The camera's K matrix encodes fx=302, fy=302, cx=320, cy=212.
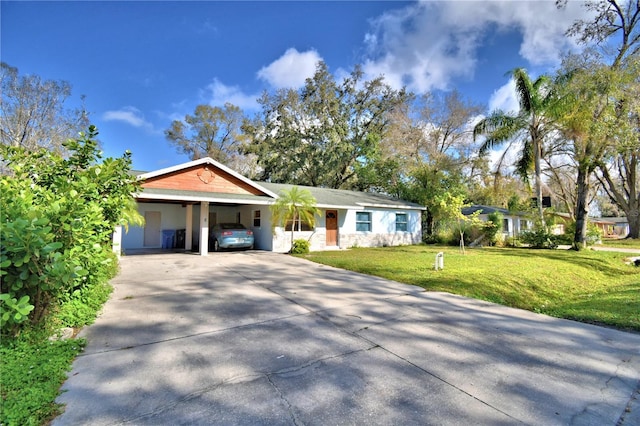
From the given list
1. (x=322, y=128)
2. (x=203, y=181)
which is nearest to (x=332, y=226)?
(x=203, y=181)

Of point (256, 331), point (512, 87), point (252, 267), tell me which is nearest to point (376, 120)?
point (512, 87)

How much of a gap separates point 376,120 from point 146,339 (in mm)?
30435

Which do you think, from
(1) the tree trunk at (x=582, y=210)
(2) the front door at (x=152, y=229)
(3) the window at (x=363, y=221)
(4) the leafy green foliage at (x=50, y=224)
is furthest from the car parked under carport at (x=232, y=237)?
(1) the tree trunk at (x=582, y=210)

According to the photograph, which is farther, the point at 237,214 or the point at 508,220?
the point at 508,220

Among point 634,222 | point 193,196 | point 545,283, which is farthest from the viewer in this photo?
point 634,222

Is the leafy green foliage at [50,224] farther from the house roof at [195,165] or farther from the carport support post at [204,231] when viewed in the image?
the carport support post at [204,231]

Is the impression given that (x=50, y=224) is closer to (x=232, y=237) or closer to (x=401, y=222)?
(x=232, y=237)

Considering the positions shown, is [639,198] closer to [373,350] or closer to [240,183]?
[240,183]

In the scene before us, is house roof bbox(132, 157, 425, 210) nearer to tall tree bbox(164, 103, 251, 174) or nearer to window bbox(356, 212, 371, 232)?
window bbox(356, 212, 371, 232)

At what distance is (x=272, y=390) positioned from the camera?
107 inches

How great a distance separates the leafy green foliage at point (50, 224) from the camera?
107 inches

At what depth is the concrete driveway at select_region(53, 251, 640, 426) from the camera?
2.43m

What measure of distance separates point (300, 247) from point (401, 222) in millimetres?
8617

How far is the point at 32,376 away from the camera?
271 cm
